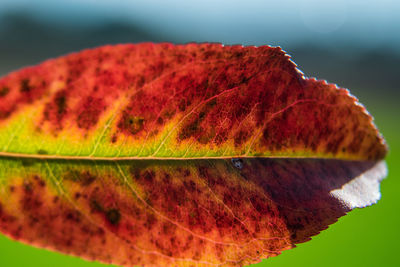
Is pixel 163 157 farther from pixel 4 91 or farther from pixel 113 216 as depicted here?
pixel 4 91

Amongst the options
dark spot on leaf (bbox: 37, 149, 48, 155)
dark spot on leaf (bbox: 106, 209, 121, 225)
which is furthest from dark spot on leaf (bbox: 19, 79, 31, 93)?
dark spot on leaf (bbox: 106, 209, 121, 225)

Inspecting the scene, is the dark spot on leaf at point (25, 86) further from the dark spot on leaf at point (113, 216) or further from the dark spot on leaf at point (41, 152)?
the dark spot on leaf at point (113, 216)

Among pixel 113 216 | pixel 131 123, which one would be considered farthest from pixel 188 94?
pixel 113 216

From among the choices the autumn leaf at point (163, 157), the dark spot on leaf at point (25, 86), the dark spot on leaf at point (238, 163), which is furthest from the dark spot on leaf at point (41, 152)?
the dark spot on leaf at point (238, 163)

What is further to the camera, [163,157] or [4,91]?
[163,157]

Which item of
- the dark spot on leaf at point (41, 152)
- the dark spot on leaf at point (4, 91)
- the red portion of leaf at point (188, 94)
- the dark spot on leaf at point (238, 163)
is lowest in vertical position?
the dark spot on leaf at point (41, 152)

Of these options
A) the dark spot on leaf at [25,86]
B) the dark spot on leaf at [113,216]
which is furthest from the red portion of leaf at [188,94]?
the dark spot on leaf at [113,216]

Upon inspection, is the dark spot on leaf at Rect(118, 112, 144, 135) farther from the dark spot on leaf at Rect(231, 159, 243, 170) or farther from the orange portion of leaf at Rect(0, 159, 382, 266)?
the dark spot on leaf at Rect(231, 159, 243, 170)

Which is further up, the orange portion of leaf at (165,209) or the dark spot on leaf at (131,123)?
the dark spot on leaf at (131,123)

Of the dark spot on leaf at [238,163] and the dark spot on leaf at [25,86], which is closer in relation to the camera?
the dark spot on leaf at [25,86]

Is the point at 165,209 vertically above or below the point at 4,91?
below
